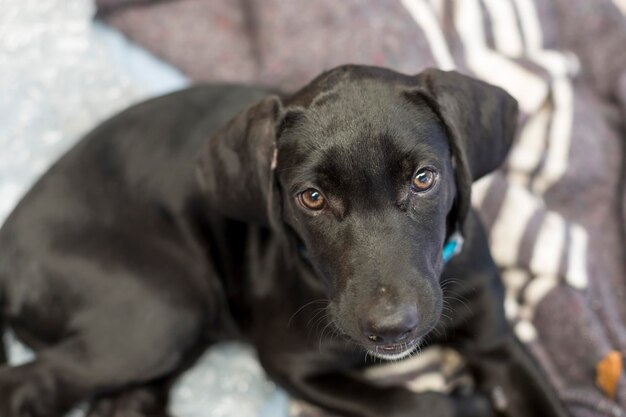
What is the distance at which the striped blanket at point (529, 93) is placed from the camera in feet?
7.79

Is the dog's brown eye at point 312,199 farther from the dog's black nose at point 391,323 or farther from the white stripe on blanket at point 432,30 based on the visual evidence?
the white stripe on blanket at point 432,30

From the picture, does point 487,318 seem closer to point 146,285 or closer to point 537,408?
point 537,408

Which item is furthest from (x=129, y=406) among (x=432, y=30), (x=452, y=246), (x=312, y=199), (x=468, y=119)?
(x=432, y=30)

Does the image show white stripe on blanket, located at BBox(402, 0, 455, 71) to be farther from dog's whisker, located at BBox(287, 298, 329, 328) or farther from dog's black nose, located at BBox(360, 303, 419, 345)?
dog's black nose, located at BBox(360, 303, 419, 345)

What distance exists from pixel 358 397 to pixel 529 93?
1.38 m

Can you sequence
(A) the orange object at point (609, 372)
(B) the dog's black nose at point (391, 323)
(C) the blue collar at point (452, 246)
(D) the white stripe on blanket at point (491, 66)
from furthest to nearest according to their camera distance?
1. (D) the white stripe on blanket at point (491, 66)
2. (A) the orange object at point (609, 372)
3. (C) the blue collar at point (452, 246)
4. (B) the dog's black nose at point (391, 323)

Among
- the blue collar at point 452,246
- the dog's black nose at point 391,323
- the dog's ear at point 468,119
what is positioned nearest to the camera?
the dog's black nose at point 391,323

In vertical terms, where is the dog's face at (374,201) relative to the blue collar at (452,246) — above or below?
above

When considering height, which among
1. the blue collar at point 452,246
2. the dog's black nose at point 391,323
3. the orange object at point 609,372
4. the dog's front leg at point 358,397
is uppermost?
the dog's black nose at point 391,323

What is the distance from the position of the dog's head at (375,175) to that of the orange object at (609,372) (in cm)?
73

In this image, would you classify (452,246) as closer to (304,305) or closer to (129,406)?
(304,305)

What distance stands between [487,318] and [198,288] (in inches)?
35.1

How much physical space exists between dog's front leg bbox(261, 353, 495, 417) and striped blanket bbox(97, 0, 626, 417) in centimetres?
14

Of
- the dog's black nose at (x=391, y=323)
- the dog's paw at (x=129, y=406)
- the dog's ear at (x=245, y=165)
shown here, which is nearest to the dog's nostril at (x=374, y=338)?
the dog's black nose at (x=391, y=323)
